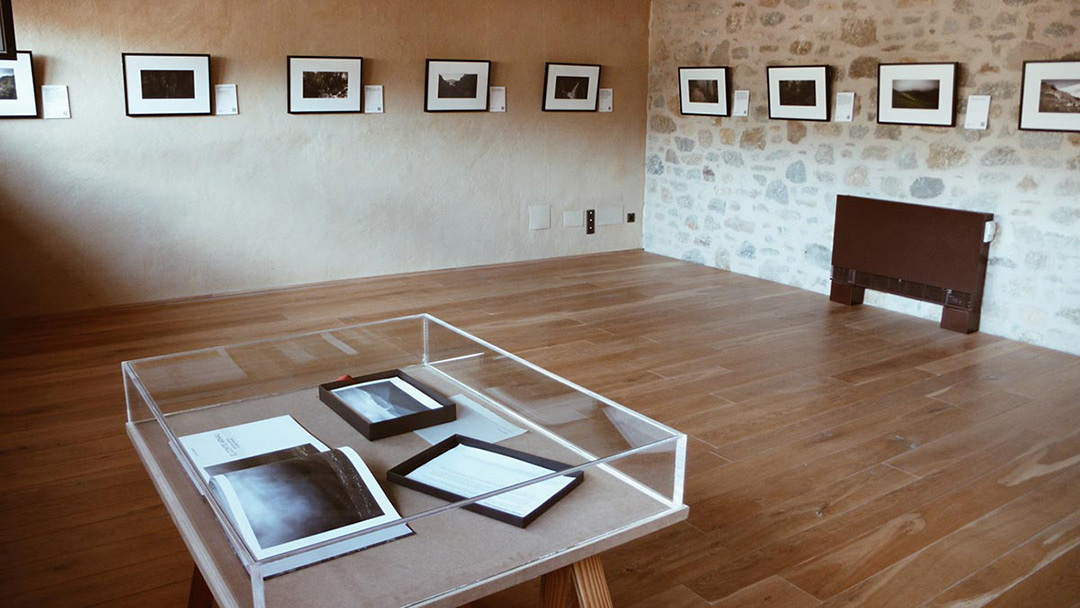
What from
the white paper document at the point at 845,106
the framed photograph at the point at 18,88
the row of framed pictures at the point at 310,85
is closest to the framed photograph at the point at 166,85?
the row of framed pictures at the point at 310,85

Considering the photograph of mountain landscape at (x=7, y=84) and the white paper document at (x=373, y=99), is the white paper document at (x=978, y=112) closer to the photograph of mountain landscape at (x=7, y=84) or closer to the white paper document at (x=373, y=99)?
the white paper document at (x=373, y=99)

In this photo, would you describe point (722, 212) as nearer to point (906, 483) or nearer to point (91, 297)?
point (906, 483)

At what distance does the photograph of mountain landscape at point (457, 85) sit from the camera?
21.5 ft

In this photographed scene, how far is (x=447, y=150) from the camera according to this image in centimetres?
673

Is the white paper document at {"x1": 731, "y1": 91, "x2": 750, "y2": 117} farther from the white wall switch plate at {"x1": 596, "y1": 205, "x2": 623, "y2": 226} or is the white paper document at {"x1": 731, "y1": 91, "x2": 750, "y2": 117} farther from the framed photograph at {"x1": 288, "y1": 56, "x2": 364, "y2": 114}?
the framed photograph at {"x1": 288, "y1": 56, "x2": 364, "y2": 114}

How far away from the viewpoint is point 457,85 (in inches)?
261

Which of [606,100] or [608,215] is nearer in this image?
[606,100]

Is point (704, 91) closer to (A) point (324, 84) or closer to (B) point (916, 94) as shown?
(B) point (916, 94)

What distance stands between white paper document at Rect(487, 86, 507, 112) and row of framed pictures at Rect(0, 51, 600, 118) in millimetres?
60

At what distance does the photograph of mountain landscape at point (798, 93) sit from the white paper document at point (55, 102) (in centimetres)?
488

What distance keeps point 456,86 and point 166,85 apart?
6.90 ft

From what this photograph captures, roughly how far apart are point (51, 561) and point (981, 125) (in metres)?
→ 5.27

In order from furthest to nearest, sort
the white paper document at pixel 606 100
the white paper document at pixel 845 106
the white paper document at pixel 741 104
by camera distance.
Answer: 1. the white paper document at pixel 606 100
2. the white paper document at pixel 741 104
3. the white paper document at pixel 845 106

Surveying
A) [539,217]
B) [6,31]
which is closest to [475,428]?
[6,31]
